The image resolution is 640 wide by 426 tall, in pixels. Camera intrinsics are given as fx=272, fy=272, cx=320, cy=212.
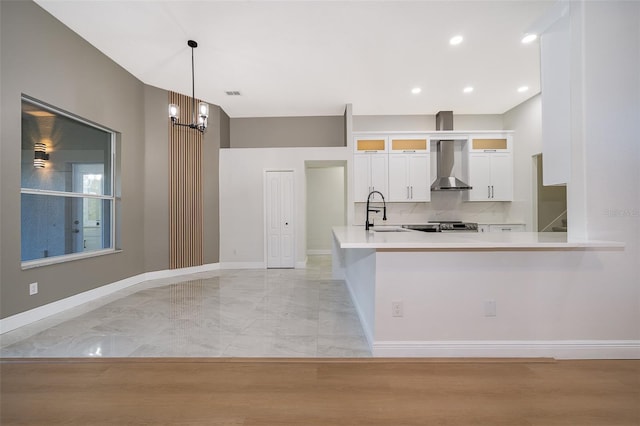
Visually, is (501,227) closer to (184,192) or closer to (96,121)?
(184,192)

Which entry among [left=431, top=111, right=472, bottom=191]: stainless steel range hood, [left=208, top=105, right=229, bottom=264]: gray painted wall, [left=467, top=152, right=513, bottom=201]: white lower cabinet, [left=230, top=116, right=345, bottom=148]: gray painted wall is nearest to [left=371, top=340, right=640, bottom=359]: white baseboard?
[left=431, top=111, right=472, bottom=191]: stainless steel range hood

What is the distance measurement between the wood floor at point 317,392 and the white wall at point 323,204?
5645 millimetres

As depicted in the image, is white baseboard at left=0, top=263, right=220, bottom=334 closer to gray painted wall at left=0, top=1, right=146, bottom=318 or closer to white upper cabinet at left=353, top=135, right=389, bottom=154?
gray painted wall at left=0, top=1, right=146, bottom=318

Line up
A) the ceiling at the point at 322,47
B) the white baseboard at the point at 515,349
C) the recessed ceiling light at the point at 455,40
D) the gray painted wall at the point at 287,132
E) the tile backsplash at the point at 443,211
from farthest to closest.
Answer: the gray painted wall at the point at 287,132, the tile backsplash at the point at 443,211, the recessed ceiling light at the point at 455,40, the ceiling at the point at 322,47, the white baseboard at the point at 515,349

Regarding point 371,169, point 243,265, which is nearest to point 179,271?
point 243,265

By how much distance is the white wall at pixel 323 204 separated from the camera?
7414 mm

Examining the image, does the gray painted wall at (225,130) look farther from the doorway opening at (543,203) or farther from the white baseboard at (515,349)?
the doorway opening at (543,203)

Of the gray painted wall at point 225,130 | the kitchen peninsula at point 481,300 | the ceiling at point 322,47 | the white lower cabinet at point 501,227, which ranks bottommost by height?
the kitchen peninsula at point 481,300

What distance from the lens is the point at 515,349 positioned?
2.05 meters

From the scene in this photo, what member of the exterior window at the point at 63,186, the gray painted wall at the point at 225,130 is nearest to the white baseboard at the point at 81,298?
the exterior window at the point at 63,186

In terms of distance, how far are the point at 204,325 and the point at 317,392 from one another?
5.75 feet

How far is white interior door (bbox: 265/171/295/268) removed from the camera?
5.68m

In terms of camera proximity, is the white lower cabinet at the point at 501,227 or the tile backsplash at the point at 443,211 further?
the tile backsplash at the point at 443,211

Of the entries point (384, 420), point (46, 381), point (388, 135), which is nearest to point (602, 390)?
point (384, 420)
